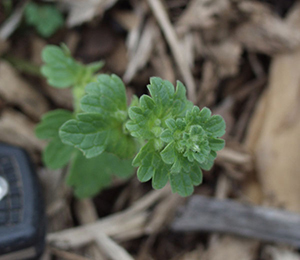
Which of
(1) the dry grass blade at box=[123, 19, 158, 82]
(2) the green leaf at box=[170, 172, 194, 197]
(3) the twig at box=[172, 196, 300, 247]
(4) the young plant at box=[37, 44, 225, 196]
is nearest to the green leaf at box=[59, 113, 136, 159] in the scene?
(4) the young plant at box=[37, 44, 225, 196]

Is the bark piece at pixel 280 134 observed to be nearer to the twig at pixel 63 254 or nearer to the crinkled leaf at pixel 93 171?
the crinkled leaf at pixel 93 171

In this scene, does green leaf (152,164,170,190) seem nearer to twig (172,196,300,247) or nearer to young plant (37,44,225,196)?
young plant (37,44,225,196)

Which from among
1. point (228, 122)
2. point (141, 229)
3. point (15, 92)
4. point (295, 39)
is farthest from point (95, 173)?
point (295, 39)

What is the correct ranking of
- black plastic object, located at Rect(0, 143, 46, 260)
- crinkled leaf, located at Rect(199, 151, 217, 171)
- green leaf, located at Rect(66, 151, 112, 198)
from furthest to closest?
1. green leaf, located at Rect(66, 151, 112, 198)
2. black plastic object, located at Rect(0, 143, 46, 260)
3. crinkled leaf, located at Rect(199, 151, 217, 171)

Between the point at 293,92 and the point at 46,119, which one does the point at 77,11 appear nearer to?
the point at 46,119

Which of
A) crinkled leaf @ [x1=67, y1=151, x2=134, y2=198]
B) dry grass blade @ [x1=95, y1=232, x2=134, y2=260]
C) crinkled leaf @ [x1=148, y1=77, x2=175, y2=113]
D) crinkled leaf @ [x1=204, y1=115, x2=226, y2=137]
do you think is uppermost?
crinkled leaf @ [x1=148, y1=77, x2=175, y2=113]

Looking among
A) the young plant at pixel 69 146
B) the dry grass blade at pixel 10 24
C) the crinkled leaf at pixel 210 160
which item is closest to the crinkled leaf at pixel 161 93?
the crinkled leaf at pixel 210 160
